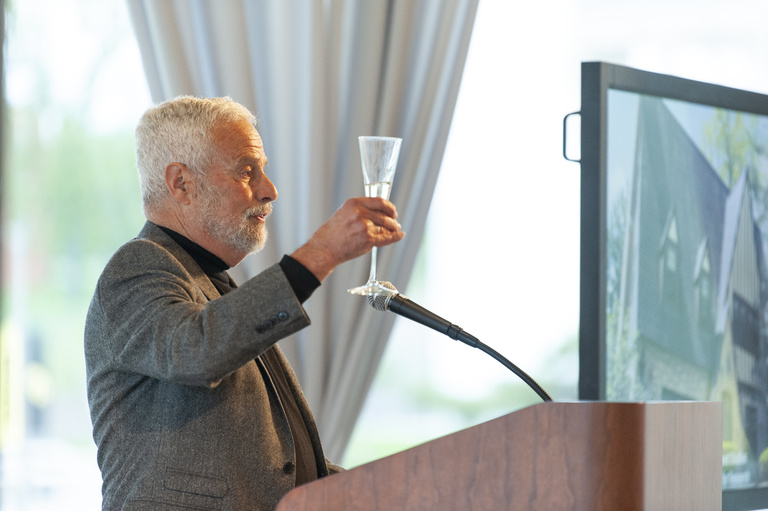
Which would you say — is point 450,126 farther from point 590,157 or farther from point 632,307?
point 632,307

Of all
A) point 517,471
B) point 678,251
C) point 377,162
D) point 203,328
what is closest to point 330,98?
point 678,251

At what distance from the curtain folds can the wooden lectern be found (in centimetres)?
174

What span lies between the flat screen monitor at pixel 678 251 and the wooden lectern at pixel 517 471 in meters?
1.35

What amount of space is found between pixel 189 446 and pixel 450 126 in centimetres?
182

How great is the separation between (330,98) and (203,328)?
1786 mm

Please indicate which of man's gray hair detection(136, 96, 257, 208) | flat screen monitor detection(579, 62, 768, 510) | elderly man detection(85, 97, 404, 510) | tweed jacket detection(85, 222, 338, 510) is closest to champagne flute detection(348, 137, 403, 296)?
elderly man detection(85, 97, 404, 510)

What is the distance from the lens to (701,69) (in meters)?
3.35

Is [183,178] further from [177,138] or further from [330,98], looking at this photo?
[330,98]

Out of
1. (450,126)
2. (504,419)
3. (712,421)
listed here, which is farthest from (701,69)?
(504,419)

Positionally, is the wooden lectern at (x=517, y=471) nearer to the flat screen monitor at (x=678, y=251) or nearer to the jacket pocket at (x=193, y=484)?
the jacket pocket at (x=193, y=484)

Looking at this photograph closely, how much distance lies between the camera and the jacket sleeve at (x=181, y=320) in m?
1.23

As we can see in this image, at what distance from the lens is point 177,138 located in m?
1.65

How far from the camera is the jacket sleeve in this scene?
4.05 ft

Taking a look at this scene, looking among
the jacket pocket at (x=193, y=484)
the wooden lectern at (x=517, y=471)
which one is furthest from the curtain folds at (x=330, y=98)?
the wooden lectern at (x=517, y=471)
